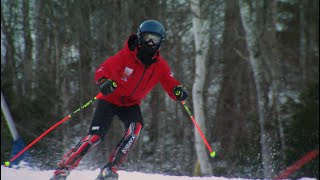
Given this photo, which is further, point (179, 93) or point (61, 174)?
point (179, 93)

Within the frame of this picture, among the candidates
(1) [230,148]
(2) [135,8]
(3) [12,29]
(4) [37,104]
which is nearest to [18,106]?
(4) [37,104]

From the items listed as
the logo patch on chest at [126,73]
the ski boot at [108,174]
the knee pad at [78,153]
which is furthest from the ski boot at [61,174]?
the logo patch on chest at [126,73]

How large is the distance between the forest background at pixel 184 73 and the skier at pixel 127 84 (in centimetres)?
590

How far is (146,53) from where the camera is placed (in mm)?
4609

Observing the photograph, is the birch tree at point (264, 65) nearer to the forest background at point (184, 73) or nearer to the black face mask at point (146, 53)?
the forest background at point (184, 73)

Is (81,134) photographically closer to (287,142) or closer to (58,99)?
(58,99)

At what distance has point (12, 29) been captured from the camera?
17391 mm

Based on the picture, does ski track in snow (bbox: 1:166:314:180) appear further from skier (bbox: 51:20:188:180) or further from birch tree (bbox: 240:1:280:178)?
birch tree (bbox: 240:1:280:178)

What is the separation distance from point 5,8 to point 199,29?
10303 millimetres

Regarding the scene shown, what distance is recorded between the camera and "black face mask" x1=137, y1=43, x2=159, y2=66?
15.1ft

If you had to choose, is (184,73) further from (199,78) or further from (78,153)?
(78,153)

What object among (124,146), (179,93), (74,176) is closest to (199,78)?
(179,93)

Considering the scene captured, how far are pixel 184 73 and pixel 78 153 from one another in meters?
9.90

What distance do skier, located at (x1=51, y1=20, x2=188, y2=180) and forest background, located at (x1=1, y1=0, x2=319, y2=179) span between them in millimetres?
5899
